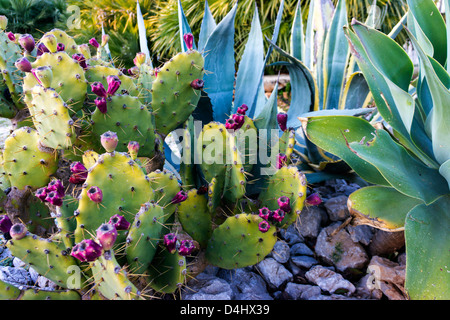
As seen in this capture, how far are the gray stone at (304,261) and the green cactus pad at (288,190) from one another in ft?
0.89

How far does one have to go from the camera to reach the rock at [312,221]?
1.65 meters

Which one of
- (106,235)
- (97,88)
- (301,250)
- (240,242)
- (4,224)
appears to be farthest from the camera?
(301,250)

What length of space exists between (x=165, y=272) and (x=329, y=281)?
66 centimetres

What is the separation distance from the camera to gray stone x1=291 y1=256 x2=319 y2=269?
Result: 1.51m

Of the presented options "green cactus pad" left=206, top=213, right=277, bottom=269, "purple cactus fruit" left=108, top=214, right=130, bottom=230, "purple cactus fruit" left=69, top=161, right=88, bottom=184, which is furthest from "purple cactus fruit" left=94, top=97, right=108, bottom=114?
"green cactus pad" left=206, top=213, right=277, bottom=269

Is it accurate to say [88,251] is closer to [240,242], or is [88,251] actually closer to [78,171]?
[78,171]

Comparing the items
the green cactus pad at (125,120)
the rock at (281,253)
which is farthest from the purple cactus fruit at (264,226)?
the green cactus pad at (125,120)

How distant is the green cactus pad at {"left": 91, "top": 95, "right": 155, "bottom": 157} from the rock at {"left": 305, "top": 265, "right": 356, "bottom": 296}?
873 millimetres

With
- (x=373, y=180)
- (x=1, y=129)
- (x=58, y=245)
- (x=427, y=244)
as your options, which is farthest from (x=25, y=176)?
(x=1, y=129)

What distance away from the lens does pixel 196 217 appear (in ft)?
4.54

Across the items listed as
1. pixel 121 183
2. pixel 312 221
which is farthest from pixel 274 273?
pixel 121 183

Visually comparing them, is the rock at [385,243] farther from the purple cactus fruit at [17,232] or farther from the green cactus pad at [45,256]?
the purple cactus fruit at [17,232]

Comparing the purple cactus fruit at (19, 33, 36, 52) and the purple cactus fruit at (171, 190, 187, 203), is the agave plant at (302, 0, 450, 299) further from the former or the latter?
the purple cactus fruit at (19, 33, 36, 52)

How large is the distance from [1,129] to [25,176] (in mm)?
2396
